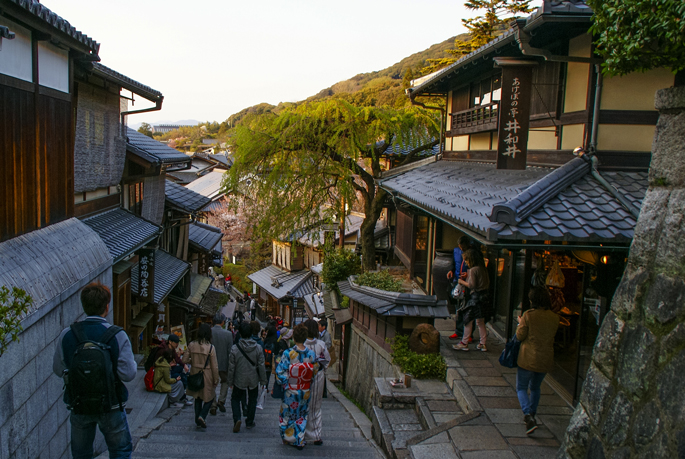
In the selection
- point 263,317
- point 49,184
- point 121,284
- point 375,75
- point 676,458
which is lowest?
point 263,317

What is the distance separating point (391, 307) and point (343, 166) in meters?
7.17

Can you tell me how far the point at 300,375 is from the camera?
6.93m

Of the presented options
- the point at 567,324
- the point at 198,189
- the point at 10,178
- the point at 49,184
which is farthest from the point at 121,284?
the point at 198,189

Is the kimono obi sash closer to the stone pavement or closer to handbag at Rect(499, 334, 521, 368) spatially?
the stone pavement

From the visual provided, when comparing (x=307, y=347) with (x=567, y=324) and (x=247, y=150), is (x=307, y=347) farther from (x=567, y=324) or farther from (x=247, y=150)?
(x=247, y=150)

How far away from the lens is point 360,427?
8.73m

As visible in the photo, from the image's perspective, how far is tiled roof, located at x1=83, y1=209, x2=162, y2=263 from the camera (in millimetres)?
9991

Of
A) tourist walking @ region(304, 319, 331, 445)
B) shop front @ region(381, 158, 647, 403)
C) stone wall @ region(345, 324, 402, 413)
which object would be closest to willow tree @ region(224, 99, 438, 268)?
stone wall @ region(345, 324, 402, 413)

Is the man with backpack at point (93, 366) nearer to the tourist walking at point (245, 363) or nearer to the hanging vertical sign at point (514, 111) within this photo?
the tourist walking at point (245, 363)

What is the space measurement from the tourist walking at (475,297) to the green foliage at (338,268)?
25.2 feet

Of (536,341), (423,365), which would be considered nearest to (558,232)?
(536,341)

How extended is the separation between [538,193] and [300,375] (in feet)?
13.5

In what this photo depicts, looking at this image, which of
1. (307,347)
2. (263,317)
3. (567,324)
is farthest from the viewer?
(263,317)

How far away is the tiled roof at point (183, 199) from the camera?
18.3 m
